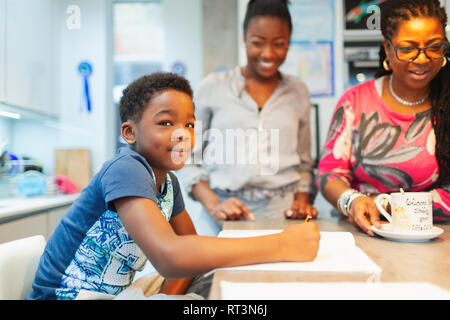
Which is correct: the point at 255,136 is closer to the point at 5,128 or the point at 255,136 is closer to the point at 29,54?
the point at 29,54

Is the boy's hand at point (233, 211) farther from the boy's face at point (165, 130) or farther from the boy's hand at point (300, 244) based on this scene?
the boy's hand at point (300, 244)

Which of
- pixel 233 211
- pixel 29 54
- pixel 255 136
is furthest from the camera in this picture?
pixel 29 54

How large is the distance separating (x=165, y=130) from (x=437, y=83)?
777 mm

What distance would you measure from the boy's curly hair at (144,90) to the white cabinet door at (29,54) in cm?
100

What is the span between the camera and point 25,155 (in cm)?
212

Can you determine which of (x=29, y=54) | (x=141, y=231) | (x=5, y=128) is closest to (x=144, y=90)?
(x=141, y=231)

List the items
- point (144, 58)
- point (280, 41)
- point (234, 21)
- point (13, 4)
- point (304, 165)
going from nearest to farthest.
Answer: point (280, 41), point (304, 165), point (13, 4), point (234, 21), point (144, 58)

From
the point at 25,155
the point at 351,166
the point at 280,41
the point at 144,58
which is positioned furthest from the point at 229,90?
the point at 144,58

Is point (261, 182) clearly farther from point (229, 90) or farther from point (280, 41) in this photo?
point (280, 41)

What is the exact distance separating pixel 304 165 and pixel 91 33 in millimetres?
1494

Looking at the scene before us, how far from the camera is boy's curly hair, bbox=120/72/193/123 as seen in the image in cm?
78

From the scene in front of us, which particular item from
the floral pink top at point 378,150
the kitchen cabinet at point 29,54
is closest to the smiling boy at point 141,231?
the floral pink top at point 378,150

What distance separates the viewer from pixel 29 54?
70.4 inches

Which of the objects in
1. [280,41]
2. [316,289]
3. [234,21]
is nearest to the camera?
[316,289]
